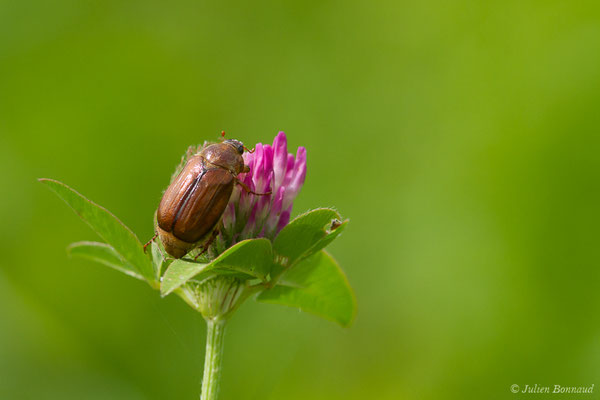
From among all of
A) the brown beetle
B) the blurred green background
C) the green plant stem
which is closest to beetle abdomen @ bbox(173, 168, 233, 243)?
the brown beetle

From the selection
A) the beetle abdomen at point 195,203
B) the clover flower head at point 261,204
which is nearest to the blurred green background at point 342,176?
the clover flower head at point 261,204

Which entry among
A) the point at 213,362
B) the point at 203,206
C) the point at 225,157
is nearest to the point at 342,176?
the point at 225,157

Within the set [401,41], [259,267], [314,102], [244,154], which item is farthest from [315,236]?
[401,41]

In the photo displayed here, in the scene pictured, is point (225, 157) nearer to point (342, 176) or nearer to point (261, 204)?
point (261, 204)

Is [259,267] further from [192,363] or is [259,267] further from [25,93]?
[25,93]

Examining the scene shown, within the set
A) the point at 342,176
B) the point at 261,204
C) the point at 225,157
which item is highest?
the point at 225,157

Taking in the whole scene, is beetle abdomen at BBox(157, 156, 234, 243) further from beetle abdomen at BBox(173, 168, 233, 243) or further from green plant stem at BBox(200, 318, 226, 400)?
green plant stem at BBox(200, 318, 226, 400)
